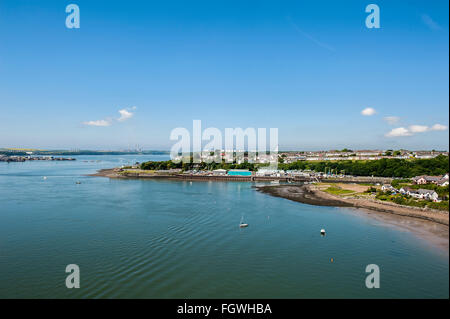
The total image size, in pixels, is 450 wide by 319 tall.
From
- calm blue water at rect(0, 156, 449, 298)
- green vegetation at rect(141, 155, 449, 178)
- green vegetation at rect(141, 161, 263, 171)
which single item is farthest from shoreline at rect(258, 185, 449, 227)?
green vegetation at rect(141, 161, 263, 171)

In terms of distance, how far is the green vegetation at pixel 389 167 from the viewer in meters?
22.9

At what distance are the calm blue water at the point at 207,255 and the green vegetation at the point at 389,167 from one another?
13876 millimetres

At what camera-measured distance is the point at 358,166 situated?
31.5 m

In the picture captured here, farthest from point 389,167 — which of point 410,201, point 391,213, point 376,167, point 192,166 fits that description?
point 192,166

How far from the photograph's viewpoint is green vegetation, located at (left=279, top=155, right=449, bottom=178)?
2291 cm

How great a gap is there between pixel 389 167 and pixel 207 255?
90.7ft

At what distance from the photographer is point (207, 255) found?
26.6 feet

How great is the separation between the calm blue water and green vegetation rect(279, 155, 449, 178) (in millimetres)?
13876

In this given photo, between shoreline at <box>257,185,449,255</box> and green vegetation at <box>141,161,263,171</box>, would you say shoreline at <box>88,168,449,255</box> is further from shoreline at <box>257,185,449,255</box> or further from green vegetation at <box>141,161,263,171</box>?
green vegetation at <box>141,161,263,171</box>

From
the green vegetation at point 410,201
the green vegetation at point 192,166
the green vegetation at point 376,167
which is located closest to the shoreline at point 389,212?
the green vegetation at point 410,201

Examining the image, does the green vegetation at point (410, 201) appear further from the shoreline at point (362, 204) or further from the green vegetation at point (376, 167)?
the green vegetation at point (376, 167)
